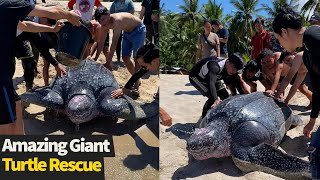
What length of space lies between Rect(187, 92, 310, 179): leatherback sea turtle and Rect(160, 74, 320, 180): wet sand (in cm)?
5

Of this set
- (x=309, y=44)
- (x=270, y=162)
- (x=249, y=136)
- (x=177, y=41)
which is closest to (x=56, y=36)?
(x=177, y=41)

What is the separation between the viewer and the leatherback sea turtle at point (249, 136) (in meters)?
1.52

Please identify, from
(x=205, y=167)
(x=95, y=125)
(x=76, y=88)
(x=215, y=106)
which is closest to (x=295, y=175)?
(x=205, y=167)

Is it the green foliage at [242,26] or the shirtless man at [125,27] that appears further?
the green foliage at [242,26]

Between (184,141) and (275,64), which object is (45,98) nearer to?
(184,141)

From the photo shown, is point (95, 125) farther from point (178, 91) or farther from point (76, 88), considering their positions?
point (178, 91)

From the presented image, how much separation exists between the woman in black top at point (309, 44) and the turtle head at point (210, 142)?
1.68 ft

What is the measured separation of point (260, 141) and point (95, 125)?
80 centimetres

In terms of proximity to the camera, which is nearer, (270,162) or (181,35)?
(270,162)

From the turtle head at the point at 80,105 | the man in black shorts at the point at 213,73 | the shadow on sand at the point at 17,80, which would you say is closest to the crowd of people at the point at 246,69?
the man in black shorts at the point at 213,73

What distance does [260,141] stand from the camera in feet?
5.52

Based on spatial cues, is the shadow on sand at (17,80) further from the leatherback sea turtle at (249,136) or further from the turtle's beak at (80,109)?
the leatherback sea turtle at (249,136)

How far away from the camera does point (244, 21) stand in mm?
2441

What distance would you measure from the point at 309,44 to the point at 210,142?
0.74 metres
